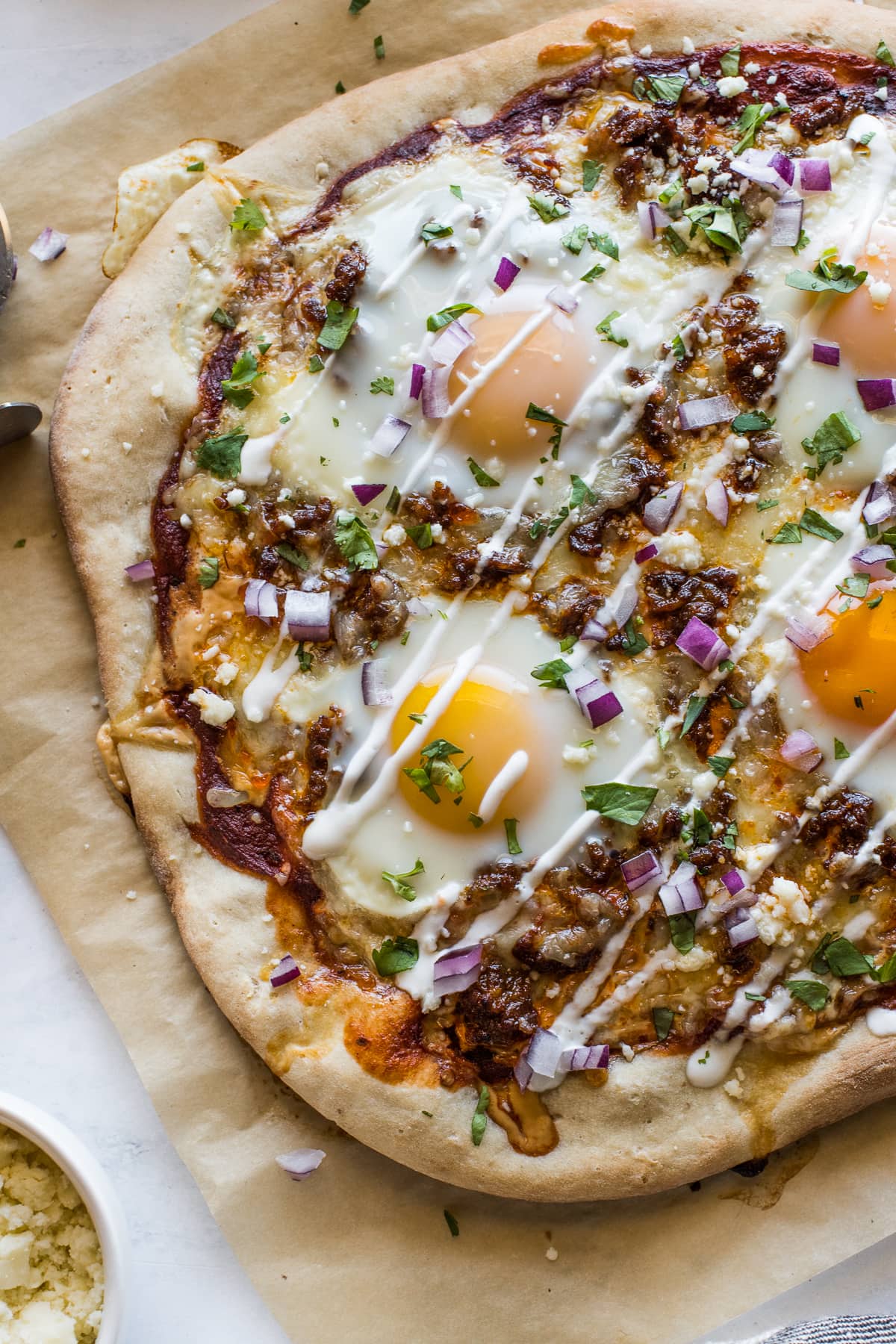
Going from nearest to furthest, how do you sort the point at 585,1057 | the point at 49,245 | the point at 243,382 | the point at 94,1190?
1. the point at 94,1190
2. the point at 585,1057
3. the point at 243,382
4. the point at 49,245

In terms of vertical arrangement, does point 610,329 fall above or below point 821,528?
above

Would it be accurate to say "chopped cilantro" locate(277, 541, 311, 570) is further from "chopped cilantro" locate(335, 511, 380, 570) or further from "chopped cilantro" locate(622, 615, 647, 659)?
"chopped cilantro" locate(622, 615, 647, 659)

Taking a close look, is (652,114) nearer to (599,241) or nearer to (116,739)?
(599,241)

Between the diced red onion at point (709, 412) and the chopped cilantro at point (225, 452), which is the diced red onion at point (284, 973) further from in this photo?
the diced red onion at point (709, 412)

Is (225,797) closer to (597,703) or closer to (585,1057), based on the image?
(597,703)

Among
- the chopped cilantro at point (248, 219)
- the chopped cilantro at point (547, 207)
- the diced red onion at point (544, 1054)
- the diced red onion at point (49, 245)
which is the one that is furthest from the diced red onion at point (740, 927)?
the diced red onion at point (49, 245)

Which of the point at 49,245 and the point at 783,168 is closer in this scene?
the point at 783,168

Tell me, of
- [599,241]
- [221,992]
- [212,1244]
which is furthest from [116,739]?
[599,241]

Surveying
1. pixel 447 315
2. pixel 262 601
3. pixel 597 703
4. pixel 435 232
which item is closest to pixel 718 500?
pixel 597 703
